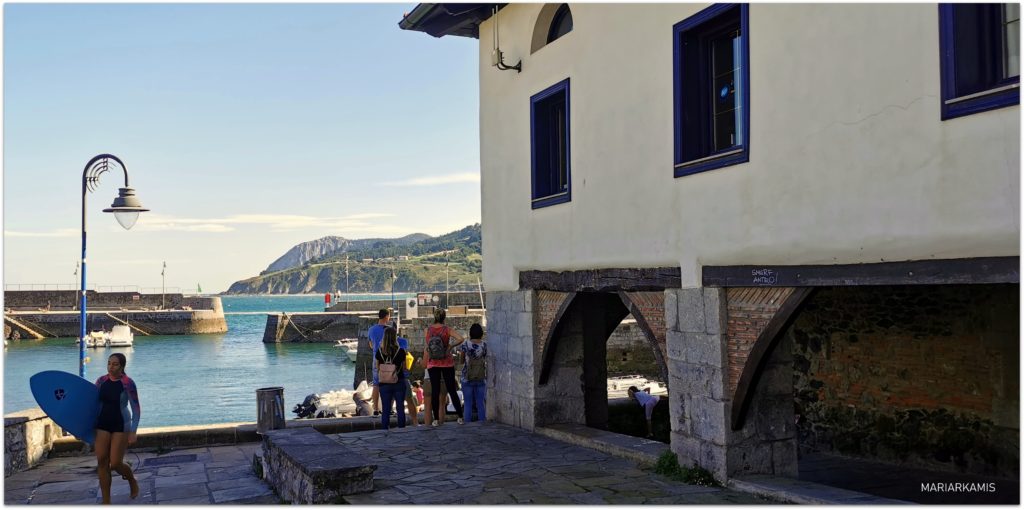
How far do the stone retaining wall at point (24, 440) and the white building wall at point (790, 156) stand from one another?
257 inches

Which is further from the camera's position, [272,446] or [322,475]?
[272,446]

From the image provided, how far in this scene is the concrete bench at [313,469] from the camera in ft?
25.7

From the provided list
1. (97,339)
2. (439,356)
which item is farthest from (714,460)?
(97,339)

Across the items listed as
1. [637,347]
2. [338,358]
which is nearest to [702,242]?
[637,347]

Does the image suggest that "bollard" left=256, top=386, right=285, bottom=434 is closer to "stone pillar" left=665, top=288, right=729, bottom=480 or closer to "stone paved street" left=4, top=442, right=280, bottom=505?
"stone paved street" left=4, top=442, right=280, bottom=505

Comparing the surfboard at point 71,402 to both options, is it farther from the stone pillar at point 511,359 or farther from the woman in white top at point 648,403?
the woman in white top at point 648,403

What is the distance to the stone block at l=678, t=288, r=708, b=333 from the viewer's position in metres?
8.41

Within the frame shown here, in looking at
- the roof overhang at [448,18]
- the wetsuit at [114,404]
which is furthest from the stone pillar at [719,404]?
the roof overhang at [448,18]

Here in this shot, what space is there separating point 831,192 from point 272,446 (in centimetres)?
617

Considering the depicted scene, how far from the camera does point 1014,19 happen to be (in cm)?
583

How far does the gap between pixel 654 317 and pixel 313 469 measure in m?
3.75

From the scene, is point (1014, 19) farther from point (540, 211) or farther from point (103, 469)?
point (103, 469)

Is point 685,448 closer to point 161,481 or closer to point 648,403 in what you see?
point 648,403

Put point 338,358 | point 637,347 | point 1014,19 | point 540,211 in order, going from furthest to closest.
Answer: point 338,358, point 637,347, point 540,211, point 1014,19
